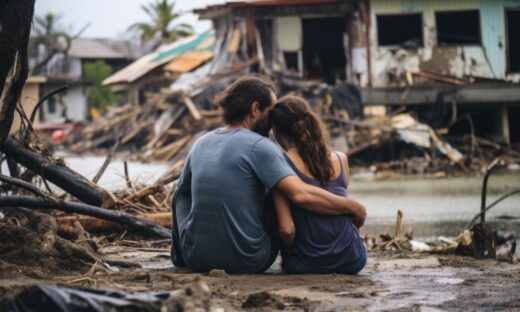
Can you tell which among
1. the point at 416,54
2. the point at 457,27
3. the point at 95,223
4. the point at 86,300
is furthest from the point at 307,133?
the point at 457,27

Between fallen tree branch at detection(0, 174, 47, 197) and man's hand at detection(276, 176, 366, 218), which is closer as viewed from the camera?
man's hand at detection(276, 176, 366, 218)

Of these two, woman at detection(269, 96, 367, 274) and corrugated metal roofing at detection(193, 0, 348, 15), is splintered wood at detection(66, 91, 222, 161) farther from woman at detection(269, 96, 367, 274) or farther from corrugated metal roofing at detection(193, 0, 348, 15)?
woman at detection(269, 96, 367, 274)

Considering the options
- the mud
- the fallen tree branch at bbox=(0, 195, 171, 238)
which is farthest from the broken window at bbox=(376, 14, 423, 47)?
the mud

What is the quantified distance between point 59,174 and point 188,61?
86.1 ft

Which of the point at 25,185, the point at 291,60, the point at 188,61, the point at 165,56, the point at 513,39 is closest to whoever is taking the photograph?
the point at 25,185

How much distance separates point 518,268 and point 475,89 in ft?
66.1

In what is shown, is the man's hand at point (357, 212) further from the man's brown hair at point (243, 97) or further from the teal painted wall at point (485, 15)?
the teal painted wall at point (485, 15)

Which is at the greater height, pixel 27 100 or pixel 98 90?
pixel 98 90

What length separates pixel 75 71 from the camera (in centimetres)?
6725

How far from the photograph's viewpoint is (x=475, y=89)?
1013 inches

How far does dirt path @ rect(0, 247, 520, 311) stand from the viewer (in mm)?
4488

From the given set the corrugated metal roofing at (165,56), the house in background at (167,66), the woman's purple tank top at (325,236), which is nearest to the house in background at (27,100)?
the woman's purple tank top at (325,236)

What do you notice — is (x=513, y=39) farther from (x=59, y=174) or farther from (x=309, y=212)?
(x=309, y=212)

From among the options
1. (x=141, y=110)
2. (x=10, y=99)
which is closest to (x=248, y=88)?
(x=10, y=99)
